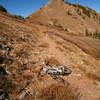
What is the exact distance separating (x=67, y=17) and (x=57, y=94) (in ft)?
428

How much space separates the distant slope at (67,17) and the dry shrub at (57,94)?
113 m

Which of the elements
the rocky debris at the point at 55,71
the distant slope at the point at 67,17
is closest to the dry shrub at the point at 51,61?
the rocky debris at the point at 55,71

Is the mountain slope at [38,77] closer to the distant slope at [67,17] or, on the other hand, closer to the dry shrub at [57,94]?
the dry shrub at [57,94]

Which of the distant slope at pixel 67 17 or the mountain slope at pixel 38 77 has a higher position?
the distant slope at pixel 67 17

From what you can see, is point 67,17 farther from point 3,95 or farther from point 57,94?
point 3,95

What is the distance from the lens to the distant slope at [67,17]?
5130 inches

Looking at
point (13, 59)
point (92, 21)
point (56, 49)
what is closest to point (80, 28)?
point (92, 21)

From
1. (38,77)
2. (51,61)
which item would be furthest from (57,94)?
(51,61)

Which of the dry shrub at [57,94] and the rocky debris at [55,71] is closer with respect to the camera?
the dry shrub at [57,94]

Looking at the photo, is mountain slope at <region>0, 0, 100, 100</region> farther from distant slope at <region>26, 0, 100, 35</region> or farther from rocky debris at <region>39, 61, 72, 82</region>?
distant slope at <region>26, 0, 100, 35</region>

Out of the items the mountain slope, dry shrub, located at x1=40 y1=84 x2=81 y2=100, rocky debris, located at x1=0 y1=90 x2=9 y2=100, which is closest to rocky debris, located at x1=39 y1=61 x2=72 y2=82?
the mountain slope

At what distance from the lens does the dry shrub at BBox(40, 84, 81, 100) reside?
11.1 meters

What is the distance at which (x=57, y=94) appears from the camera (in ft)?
37.2

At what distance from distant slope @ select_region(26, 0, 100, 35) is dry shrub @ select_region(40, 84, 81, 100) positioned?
372 ft
